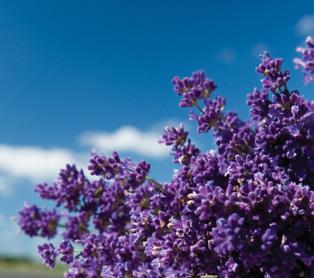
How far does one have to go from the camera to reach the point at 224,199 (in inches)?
92.4

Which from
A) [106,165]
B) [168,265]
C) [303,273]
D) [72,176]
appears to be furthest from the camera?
[72,176]

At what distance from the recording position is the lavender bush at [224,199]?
235 centimetres

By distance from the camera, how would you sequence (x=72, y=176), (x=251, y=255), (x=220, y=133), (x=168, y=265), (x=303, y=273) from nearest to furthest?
(x=251, y=255)
(x=303, y=273)
(x=168, y=265)
(x=220, y=133)
(x=72, y=176)

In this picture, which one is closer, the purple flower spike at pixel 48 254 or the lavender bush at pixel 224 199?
the lavender bush at pixel 224 199

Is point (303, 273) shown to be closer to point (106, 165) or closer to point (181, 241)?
point (181, 241)

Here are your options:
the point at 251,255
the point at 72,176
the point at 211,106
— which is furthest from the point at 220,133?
the point at 72,176

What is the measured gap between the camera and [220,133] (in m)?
2.89

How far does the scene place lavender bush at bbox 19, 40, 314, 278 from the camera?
2.35m

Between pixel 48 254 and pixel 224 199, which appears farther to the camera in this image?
pixel 48 254

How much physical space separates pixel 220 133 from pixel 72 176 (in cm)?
126

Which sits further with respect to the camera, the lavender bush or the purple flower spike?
the purple flower spike

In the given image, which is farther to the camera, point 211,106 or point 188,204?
point 211,106

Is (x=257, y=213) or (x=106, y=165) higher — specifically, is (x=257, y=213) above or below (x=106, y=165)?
below

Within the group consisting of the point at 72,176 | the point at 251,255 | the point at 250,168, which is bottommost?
the point at 251,255
